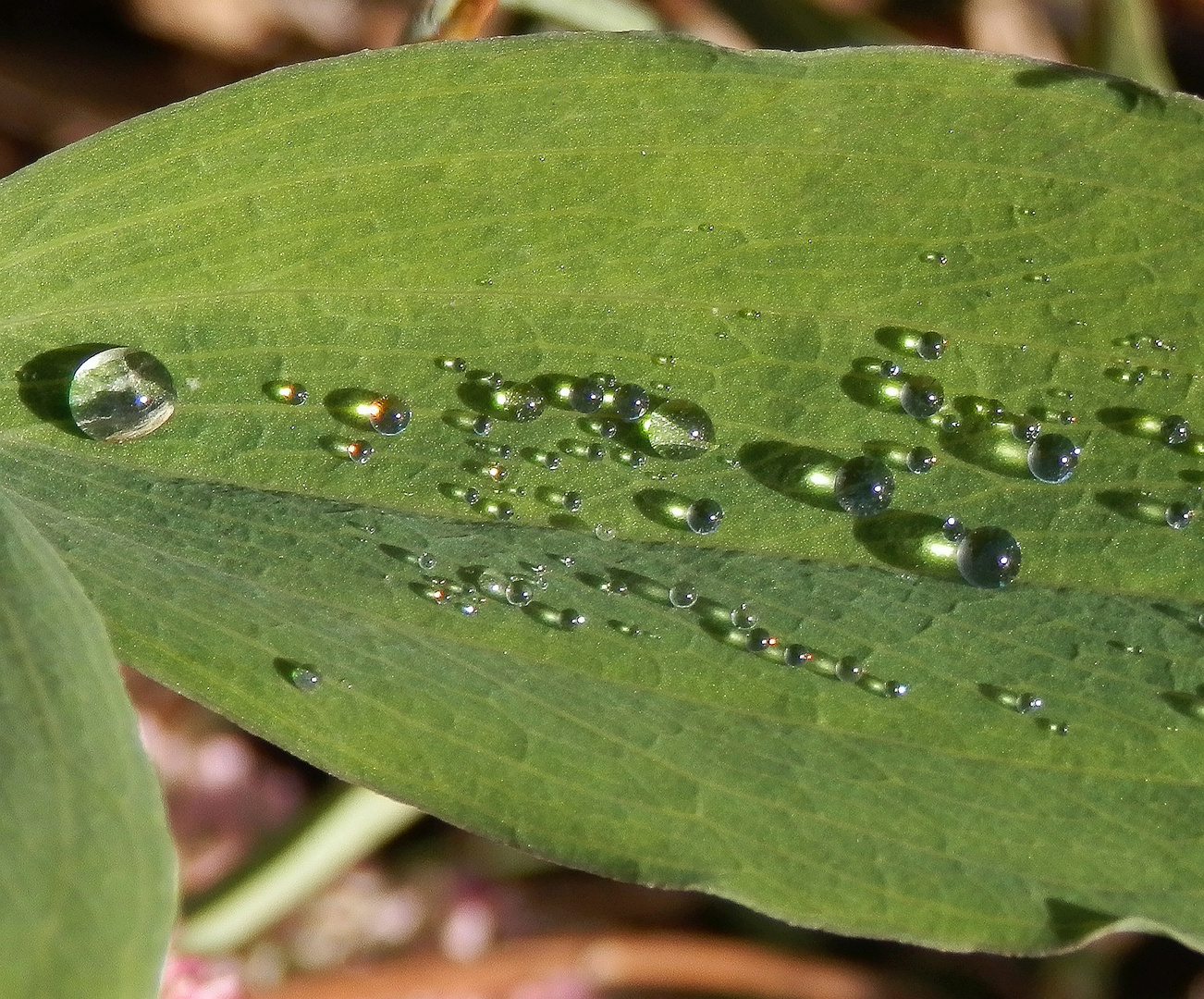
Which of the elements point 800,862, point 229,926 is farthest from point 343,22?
point 800,862

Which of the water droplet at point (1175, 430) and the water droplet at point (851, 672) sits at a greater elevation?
the water droplet at point (1175, 430)

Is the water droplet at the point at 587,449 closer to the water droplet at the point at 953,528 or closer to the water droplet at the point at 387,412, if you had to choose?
the water droplet at the point at 387,412

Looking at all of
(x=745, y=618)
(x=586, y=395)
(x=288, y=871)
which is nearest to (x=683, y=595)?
(x=745, y=618)

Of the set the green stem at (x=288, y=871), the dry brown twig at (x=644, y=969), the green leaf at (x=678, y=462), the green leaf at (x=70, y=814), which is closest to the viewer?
the green leaf at (x=70, y=814)

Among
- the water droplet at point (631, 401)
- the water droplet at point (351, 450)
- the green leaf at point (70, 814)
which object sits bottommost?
the green leaf at point (70, 814)

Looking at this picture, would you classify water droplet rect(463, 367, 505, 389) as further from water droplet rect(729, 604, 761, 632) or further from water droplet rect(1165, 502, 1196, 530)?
water droplet rect(1165, 502, 1196, 530)

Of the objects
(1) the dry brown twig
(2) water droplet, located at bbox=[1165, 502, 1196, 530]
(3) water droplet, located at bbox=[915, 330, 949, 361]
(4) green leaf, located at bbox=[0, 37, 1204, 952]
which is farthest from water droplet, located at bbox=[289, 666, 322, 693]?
(1) the dry brown twig

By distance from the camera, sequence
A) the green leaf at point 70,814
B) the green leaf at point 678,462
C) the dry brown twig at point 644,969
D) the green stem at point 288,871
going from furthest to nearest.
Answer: the dry brown twig at point 644,969 → the green stem at point 288,871 → the green leaf at point 678,462 → the green leaf at point 70,814

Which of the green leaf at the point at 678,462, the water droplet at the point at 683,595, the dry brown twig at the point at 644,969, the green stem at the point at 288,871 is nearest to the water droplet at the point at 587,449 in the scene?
the green leaf at the point at 678,462

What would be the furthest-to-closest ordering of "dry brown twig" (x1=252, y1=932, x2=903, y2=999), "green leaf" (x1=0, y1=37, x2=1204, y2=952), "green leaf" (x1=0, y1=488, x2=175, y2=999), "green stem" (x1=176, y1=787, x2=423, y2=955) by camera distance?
"dry brown twig" (x1=252, y1=932, x2=903, y2=999) < "green stem" (x1=176, y1=787, x2=423, y2=955) < "green leaf" (x1=0, y1=37, x2=1204, y2=952) < "green leaf" (x1=0, y1=488, x2=175, y2=999)
